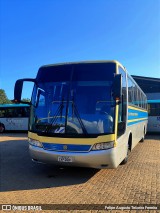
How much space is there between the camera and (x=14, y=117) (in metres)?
24.0

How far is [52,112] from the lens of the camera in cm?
745

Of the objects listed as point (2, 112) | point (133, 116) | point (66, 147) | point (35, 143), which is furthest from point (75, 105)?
point (2, 112)

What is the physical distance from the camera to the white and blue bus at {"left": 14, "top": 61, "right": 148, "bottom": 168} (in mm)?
6941

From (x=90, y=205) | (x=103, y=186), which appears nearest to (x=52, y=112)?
(x=103, y=186)

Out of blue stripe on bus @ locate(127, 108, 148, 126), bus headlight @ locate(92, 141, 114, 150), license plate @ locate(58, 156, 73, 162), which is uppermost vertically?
blue stripe on bus @ locate(127, 108, 148, 126)

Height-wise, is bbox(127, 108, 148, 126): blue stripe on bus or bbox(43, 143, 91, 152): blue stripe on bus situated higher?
bbox(127, 108, 148, 126): blue stripe on bus

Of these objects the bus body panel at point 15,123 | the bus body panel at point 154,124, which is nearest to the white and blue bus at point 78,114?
the bus body panel at point 154,124

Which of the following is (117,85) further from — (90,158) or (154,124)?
(154,124)

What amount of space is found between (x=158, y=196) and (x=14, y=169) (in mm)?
4716

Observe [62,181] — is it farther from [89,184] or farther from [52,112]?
[52,112]

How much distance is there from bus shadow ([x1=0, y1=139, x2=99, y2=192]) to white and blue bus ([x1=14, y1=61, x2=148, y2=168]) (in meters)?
0.53

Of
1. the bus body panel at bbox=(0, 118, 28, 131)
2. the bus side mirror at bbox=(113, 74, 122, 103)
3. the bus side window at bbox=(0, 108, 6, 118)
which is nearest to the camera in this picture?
the bus side mirror at bbox=(113, 74, 122, 103)

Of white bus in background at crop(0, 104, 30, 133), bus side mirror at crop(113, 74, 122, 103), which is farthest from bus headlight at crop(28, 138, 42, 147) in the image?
white bus in background at crop(0, 104, 30, 133)

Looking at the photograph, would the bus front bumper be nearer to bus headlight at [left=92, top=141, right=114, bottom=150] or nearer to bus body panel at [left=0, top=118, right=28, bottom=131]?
bus headlight at [left=92, top=141, right=114, bottom=150]
